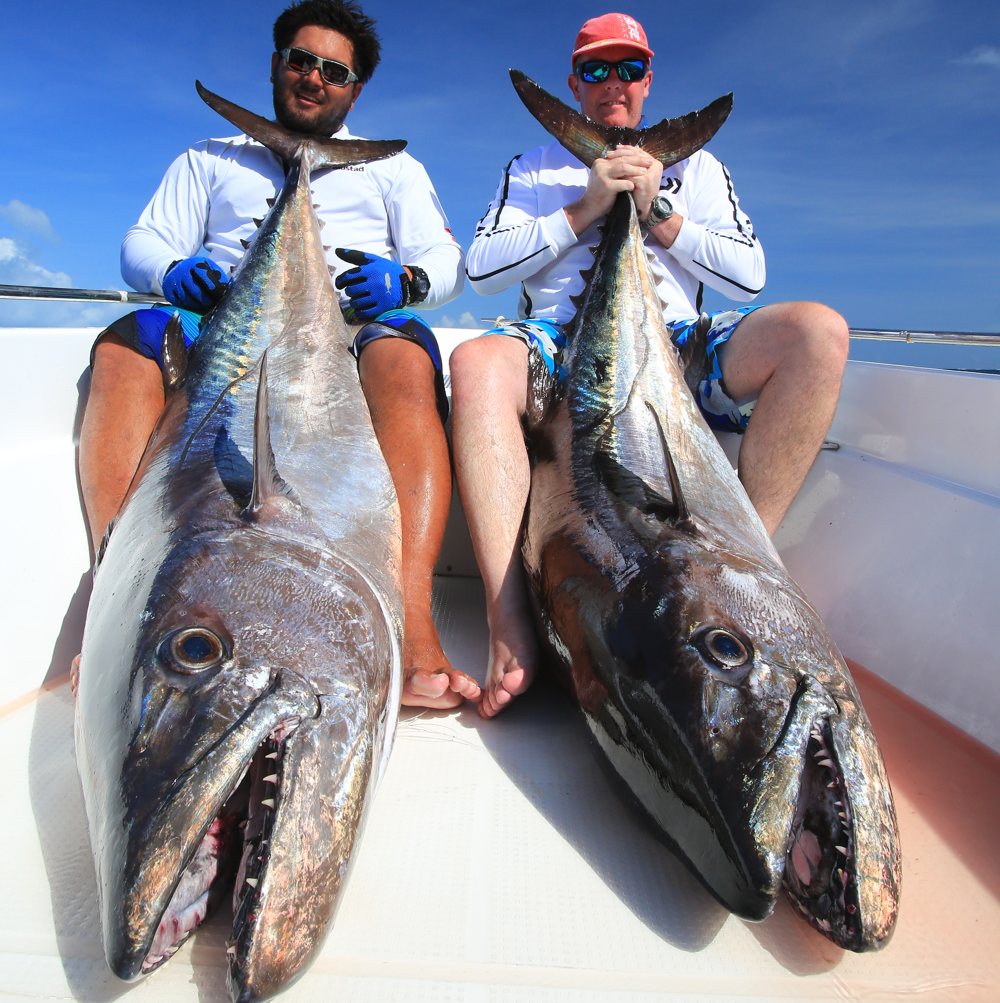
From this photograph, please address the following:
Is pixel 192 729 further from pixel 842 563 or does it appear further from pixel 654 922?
pixel 842 563

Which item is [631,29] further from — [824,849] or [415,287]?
[824,849]

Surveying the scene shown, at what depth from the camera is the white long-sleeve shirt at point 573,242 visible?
2641 millimetres

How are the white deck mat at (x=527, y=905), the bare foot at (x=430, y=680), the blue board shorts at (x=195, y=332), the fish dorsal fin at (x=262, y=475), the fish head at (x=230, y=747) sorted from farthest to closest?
1. the blue board shorts at (x=195, y=332)
2. the bare foot at (x=430, y=680)
3. the fish dorsal fin at (x=262, y=475)
4. the white deck mat at (x=527, y=905)
5. the fish head at (x=230, y=747)

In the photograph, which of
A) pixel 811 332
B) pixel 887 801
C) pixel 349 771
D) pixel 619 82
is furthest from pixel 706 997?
pixel 619 82

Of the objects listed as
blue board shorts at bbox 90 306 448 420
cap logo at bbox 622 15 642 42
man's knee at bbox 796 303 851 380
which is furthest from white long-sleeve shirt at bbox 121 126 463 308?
man's knee at bbox 796 303 851 380

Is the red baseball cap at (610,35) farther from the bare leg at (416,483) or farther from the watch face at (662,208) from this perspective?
the bare leg at (416,483)

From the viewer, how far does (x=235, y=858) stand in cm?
105

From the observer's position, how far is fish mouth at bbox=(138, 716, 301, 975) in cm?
93

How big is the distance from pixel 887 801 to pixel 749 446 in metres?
1.28

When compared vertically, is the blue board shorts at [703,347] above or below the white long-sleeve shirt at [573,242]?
below

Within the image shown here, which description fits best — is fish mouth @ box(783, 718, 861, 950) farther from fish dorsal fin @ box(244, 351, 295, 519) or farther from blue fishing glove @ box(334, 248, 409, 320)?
blue fishing glove @ box(334, 248, 409, 320)

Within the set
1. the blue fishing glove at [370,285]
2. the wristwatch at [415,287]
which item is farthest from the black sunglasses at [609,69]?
the blue fishing glove at [370,285]

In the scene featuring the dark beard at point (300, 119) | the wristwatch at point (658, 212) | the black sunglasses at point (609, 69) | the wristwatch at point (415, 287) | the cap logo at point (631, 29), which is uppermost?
the cap logo at point (631, 29)

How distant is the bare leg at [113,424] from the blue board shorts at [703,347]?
1.07 m
